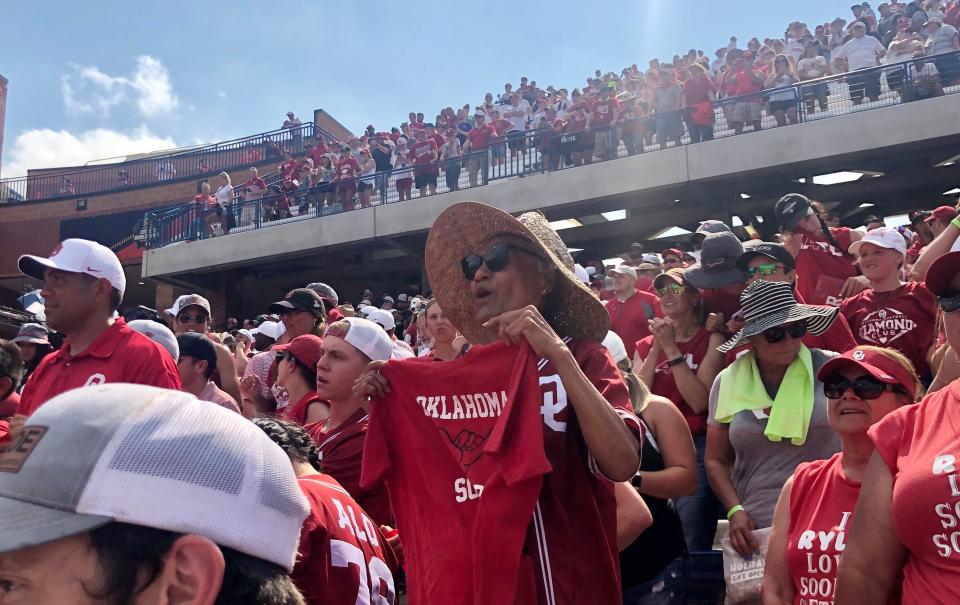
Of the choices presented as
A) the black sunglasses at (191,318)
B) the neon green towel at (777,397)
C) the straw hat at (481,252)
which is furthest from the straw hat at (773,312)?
the black sunglasses at (191,318)

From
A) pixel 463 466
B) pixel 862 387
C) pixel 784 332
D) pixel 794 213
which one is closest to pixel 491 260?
pixel 463 466

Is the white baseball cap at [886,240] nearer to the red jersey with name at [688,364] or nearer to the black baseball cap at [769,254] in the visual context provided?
the black baseball cap at [769,254]

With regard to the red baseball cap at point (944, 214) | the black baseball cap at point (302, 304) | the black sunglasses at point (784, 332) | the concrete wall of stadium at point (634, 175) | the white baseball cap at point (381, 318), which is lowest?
the black sunglasses at point (784, 332)

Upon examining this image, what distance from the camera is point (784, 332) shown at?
13.2ft

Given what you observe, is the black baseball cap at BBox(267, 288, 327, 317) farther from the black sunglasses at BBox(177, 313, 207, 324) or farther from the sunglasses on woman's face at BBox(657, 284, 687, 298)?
the sunglasses on woman's face at BBox(657, 284, 687, 298)

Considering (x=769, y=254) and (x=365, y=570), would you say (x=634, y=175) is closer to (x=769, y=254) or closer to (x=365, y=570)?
(x=769, y=254)

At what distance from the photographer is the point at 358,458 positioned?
11.8 ft

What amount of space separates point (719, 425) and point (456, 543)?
214 centimetres

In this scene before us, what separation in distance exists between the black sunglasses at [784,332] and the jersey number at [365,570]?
90.2 inches

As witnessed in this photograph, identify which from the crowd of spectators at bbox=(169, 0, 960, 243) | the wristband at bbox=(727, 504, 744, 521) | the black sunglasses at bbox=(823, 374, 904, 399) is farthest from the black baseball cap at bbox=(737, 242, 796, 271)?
the crowd of spectators at bbox=(169, 0, 960, 243)

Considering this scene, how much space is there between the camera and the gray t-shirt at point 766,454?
3.77 meters

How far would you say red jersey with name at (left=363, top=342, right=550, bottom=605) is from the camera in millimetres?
2268

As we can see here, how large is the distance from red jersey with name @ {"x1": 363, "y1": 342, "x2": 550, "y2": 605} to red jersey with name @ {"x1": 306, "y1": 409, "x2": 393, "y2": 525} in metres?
0.73

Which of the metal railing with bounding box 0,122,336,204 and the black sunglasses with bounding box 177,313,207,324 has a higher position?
the metal railing with bounding box 0,122,336,204
